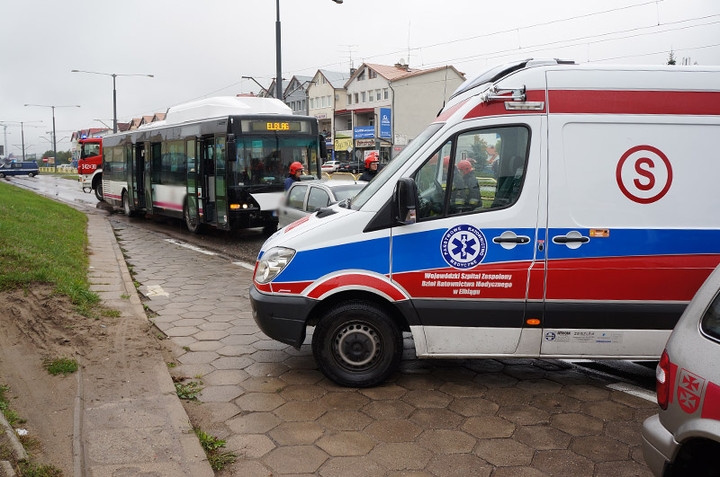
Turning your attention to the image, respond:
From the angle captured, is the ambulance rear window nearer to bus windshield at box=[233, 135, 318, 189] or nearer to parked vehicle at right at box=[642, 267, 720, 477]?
parked vehicle at right at box=[642, 267, 720, 477]

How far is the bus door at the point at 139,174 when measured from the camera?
63.2 feet

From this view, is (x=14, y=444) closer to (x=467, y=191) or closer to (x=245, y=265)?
(x=467, y=191)

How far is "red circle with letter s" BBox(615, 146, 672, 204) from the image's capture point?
446cm

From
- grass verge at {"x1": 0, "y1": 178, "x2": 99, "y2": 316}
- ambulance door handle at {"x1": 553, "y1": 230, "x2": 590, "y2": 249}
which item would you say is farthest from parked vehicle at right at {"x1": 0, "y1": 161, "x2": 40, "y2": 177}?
ambulance door handle at {"x1": 553, "y1": 230, "x2": 590, "y2": 249}

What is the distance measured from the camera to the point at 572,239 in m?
4.48

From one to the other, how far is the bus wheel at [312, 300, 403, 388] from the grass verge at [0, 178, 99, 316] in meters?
3.08

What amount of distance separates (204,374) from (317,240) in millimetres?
1601

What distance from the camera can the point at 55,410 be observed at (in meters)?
4.19

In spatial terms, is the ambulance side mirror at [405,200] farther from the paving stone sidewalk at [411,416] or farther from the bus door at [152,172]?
the bus door at [152,172]

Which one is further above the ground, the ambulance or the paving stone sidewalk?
the ambulance

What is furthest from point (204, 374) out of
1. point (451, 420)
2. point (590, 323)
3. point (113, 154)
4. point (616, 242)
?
point (113, 154)

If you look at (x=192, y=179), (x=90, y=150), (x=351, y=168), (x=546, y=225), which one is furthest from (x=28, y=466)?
(x=351, y=168)

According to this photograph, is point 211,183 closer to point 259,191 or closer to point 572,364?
point 259,191

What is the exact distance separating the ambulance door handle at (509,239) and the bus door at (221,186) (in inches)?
390
